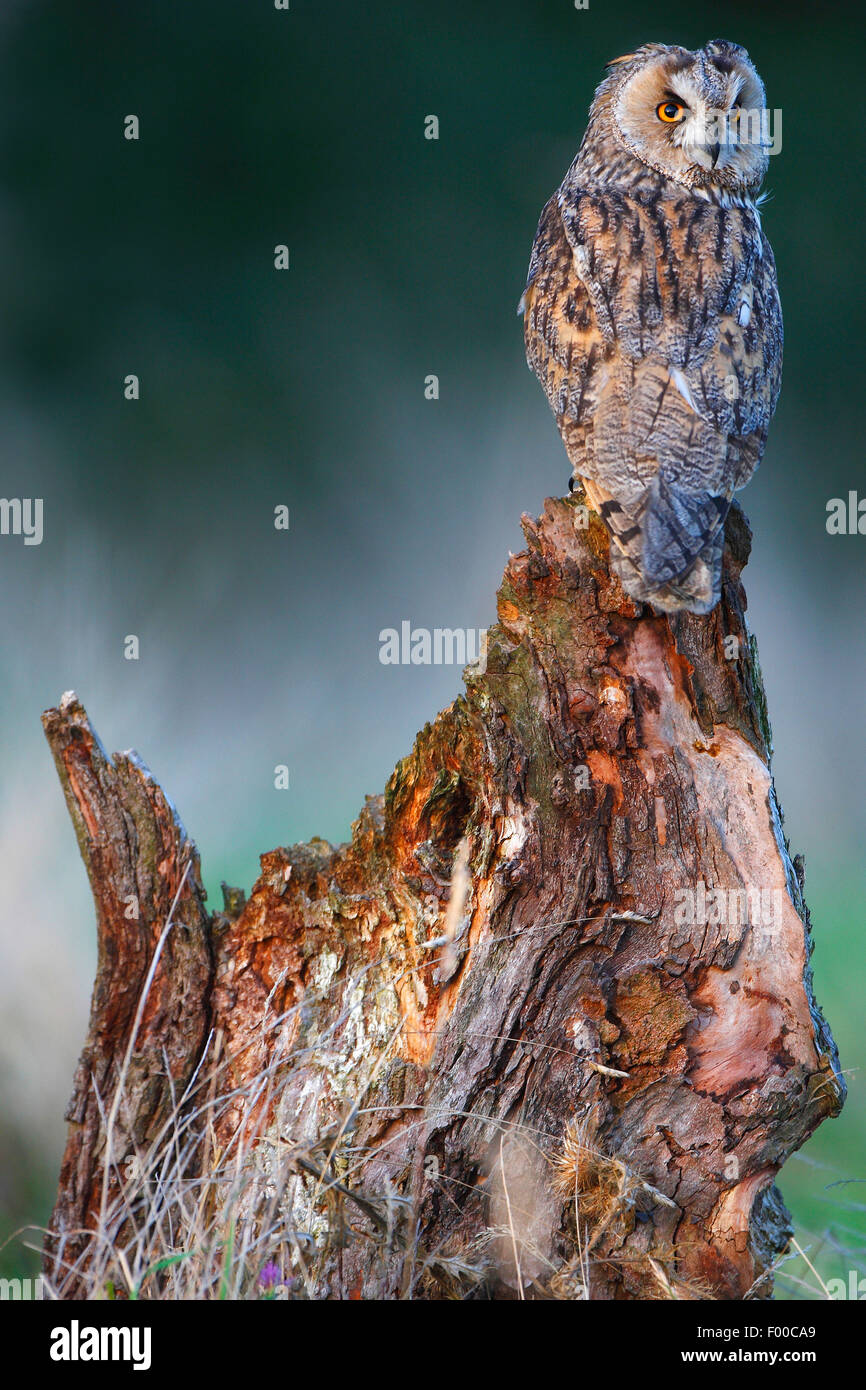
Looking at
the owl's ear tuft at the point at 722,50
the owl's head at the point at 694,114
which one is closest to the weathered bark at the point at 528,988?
the owl's head at the point at 694,114

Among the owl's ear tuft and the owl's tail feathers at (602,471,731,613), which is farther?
the owl's ear tuft

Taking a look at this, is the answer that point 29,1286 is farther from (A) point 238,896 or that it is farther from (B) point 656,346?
(B) point 656,346

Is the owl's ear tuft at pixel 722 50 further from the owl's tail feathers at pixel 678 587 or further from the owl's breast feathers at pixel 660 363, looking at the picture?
the owl's tail feathers at pixel 678 587

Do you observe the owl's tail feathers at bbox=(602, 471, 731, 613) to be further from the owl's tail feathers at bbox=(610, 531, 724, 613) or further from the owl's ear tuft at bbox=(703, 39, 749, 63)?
the owl's ear tuft at bbox=(703, 39, 749, 63)

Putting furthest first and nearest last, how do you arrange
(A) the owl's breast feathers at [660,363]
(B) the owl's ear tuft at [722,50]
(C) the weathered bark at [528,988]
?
(B) the owl's ear tuft at [722,50], (A) the owl's breast feathers at [660,363], (C) the weathered bark at [528,988]

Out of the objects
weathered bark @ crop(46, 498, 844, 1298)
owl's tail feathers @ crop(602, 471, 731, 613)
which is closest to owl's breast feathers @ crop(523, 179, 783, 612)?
owl's tail feathers @ crop(602, 471, 731, 613)

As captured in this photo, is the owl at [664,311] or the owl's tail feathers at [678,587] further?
the owl at [664,311]

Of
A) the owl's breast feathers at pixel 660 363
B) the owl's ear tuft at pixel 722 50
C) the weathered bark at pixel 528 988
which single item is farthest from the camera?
the owl's ear tuft at pixel 722 50

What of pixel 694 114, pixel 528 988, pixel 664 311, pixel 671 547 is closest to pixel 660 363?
pixel 664 311
